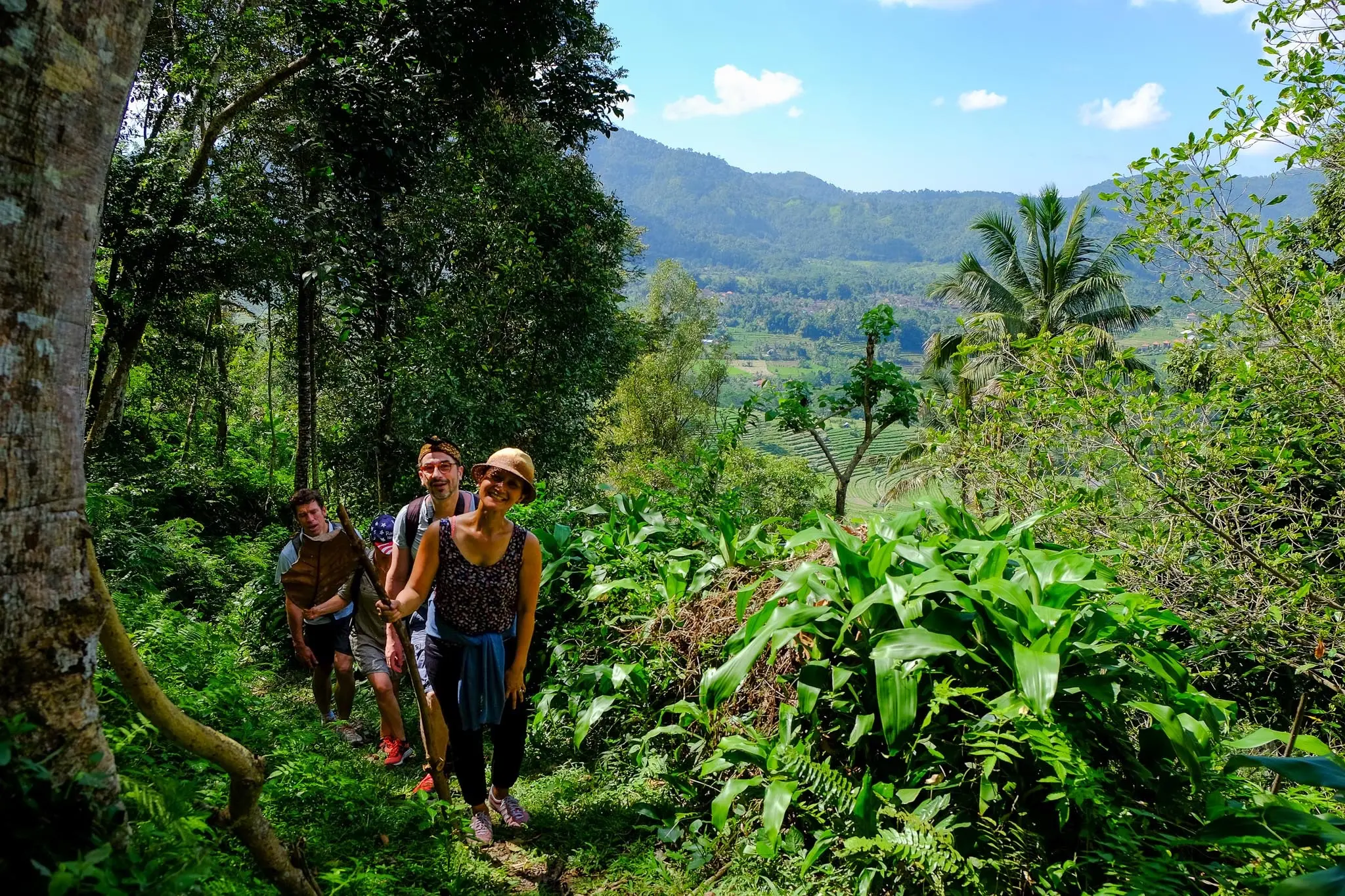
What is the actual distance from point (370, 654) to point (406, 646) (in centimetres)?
181

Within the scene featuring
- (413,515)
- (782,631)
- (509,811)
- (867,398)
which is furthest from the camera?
(867,398)

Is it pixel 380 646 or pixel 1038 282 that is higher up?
pixel 1038 282

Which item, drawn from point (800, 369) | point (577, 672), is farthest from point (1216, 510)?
point (800, 369)

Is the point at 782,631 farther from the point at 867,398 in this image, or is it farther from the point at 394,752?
the point at 867,398

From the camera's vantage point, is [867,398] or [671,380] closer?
[867,398]

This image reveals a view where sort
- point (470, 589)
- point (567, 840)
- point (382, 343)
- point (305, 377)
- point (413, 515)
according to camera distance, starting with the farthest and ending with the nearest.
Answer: point (382, 343)
point (305, 377)
point (413, 515)
point (567, 840)
point (470, 589)

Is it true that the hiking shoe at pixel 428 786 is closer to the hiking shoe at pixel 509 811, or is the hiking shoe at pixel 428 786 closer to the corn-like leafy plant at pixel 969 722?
the hiking shoe at pixel 509 811

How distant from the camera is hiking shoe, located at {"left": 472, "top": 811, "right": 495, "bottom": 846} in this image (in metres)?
3.28

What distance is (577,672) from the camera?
14.0 feet

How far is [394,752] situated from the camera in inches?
167

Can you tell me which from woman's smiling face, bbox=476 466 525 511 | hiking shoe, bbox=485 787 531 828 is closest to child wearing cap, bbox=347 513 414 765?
hiking shoe, bbox=485 787 531 828

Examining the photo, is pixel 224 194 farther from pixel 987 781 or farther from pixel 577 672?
pixel 987 781

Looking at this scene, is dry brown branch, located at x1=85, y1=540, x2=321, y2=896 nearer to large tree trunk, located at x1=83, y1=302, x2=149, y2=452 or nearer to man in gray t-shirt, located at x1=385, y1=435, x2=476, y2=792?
man in gray t-shirt, located at x1=385, y1=435, x2=476, y2=792

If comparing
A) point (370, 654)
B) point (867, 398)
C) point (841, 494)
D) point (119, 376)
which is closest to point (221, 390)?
point (119, 376)
